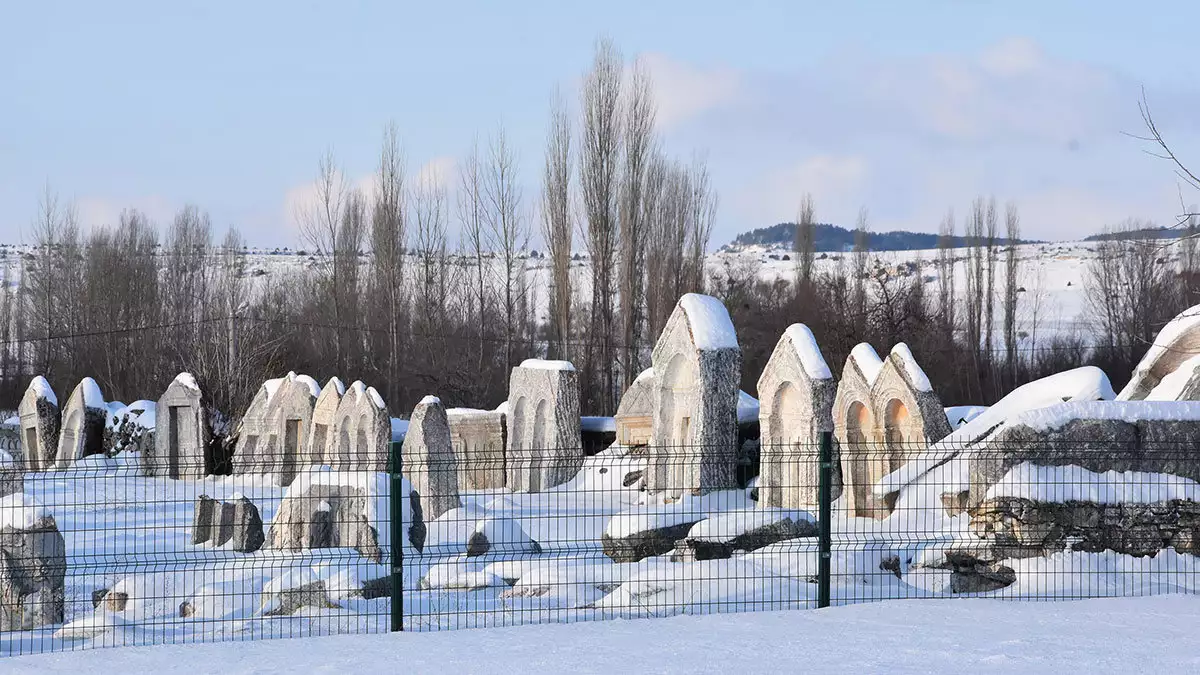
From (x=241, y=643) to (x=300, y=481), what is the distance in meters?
5.46

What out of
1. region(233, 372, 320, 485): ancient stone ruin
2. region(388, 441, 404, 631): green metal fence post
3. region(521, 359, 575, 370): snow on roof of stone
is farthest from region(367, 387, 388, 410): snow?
region(388, 441, 404, 631): green metal fence post

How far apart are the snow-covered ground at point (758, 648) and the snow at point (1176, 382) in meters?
6.17

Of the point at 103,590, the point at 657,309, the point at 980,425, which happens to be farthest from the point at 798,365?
the point at 657,309

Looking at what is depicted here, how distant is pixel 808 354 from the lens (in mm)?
17359

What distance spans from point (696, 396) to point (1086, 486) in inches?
316

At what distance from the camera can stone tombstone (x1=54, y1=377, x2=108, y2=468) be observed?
28.5m

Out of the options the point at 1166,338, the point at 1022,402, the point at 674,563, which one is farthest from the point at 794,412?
the point at 674,563

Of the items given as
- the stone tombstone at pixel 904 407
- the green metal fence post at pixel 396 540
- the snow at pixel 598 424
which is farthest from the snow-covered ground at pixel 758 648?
the snow at pixel 598 424

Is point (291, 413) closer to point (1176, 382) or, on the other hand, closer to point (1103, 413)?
point (1176, 382)

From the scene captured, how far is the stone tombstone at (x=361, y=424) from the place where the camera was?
21500mm

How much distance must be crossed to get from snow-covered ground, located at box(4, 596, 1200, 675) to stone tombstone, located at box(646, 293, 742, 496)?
8.68 meters

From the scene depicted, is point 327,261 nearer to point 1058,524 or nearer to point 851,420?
point 851,420

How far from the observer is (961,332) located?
1934 inches

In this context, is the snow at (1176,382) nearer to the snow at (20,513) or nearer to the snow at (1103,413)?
the snow at (1103,413)
